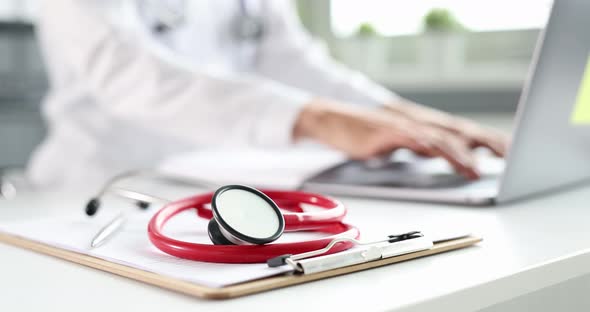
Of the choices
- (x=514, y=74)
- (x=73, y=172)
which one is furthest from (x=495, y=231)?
(x=514, y=74)

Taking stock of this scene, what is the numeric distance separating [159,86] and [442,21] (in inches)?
53.1

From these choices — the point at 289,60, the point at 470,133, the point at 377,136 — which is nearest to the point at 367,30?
the point at 289,60

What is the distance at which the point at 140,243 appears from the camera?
488 mm

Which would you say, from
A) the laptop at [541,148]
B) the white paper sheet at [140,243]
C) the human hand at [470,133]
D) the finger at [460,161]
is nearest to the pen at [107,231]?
the white paper sheet at [140,243]

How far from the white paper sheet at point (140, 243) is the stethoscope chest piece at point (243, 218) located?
0.02 m

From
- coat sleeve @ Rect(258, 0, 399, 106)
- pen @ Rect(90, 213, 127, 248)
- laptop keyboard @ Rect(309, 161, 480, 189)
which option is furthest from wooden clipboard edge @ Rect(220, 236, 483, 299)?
coat sleeve @ Rect(258, 0, 399, 106)

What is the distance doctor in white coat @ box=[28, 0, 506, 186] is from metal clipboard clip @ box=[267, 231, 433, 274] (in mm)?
362

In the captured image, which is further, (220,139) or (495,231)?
(220,139)

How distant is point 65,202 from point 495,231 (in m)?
0.50

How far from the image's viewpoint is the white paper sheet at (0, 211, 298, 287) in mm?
399

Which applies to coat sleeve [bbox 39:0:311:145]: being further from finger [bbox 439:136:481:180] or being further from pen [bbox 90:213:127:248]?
pen [bbox 90:213:127:248]

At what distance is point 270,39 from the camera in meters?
1.52

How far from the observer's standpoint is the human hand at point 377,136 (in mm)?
820

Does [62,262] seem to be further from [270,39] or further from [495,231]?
[270,39]
